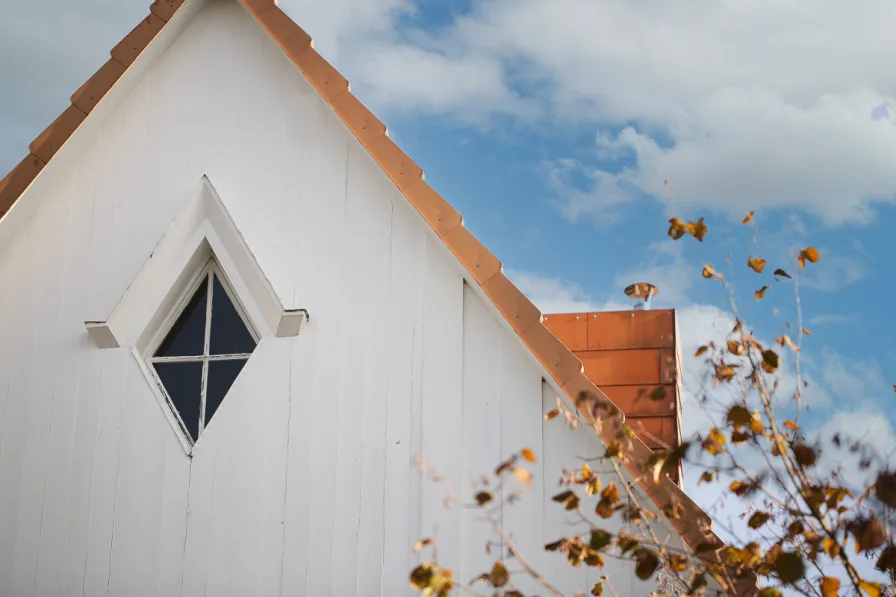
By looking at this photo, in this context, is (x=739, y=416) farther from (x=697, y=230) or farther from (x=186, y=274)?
(x=186, y=274)

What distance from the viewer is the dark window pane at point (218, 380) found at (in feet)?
19.2

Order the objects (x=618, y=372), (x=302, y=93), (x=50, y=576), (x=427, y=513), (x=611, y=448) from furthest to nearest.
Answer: (x=618, y=372)
(x=302, y=93)
(x=50, y=576)
(x=427, y=513)
(x=611, y=448)

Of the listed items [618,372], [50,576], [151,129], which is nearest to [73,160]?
[151,129]

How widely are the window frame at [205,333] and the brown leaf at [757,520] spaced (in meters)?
3.11

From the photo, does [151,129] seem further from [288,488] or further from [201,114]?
[288,488]

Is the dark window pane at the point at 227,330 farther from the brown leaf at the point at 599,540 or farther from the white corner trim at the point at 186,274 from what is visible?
the brown leaf at the point at 599,540

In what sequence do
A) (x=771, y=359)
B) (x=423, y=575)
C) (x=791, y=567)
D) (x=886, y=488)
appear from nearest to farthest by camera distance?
1. (x=886, y=488)
2. (x=791, y=567)
3. (x=423, y=575)
4. (x=771, y=359)

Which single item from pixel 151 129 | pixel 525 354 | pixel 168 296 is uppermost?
pixel 151 129

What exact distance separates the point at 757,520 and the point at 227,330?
136 inches

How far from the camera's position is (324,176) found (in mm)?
5969

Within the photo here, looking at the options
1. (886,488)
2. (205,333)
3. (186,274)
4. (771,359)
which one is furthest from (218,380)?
(886,488)

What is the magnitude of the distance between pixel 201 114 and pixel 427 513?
9.78 feet

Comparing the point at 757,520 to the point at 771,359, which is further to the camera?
the point at 771,359

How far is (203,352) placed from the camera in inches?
236
